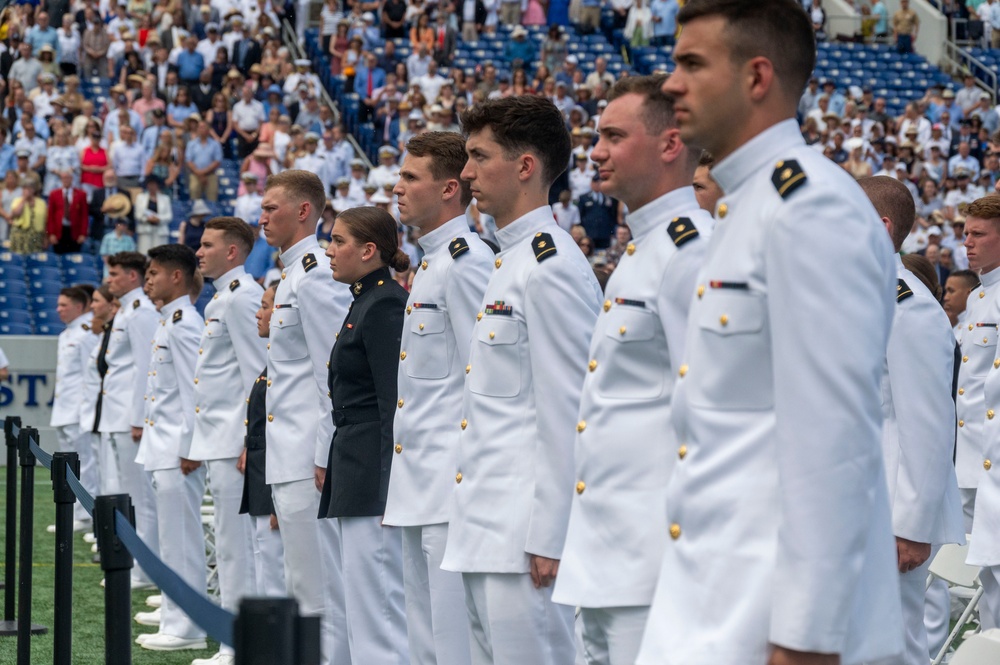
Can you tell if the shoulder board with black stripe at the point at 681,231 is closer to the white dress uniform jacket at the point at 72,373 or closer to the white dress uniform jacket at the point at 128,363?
the white dress uniform jacket at the point at 128,363

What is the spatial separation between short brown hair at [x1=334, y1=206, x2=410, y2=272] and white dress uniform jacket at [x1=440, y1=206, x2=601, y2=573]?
1793 mm

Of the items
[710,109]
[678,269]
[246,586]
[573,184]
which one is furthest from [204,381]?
[573,184]

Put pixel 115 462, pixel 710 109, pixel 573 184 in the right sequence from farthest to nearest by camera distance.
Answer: pixel 573 184 → pixel 115 462 → pixel 710 109

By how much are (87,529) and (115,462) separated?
204 centimetres

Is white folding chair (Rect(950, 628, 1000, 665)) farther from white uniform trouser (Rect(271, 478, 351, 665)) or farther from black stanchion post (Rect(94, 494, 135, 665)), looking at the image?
white uniform trouser (Rect(271, 478, 351, 665))

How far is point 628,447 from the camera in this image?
3.33 meters

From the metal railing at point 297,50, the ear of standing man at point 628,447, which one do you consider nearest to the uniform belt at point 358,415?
the ear of standing man at point 628,447

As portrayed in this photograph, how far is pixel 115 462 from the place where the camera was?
10.5 metres

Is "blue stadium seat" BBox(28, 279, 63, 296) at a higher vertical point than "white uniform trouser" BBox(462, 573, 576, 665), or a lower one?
lower

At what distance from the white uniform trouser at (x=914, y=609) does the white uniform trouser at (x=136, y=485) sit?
566 cm

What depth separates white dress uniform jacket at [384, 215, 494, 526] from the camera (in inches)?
194

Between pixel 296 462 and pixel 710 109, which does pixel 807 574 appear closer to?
pixel 710 109

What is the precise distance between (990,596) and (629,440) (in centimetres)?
250

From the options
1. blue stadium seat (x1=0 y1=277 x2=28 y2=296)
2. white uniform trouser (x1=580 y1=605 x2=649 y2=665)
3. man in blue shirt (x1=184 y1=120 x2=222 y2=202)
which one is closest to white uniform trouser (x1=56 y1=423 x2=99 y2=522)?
blue stadium seat (x1=0 y1=277 x2=28 y2=296)
